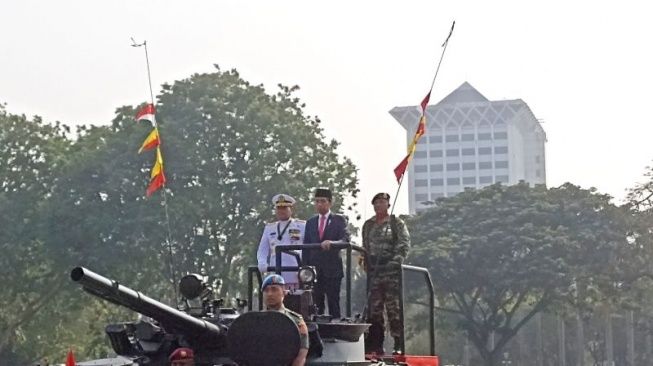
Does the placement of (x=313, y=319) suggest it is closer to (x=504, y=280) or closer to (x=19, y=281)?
(x=19, y=281)

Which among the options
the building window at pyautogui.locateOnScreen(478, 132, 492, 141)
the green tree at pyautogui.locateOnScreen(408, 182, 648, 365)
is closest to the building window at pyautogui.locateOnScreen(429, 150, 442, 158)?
the building window at pyautogui.locateOnScreen(478, 132, 492, 141)

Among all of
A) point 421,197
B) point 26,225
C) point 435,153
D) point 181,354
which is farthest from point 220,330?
point 435,153

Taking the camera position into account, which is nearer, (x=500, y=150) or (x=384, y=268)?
(x=384, y=268)

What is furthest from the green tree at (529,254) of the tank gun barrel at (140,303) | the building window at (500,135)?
the building window at (500,135)

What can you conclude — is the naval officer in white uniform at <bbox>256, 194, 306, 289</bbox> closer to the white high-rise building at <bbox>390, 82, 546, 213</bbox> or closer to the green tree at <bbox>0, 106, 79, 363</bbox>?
the green tree at <bbox>0, 106, 79, 363</bbox>

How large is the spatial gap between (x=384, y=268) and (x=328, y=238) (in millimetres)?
882

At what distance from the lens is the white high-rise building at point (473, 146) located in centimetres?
16462

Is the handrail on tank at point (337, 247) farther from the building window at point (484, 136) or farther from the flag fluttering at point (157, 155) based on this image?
the building window at point (484, 136)

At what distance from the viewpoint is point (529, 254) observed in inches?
2032

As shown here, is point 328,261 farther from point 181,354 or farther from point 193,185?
point 193,185

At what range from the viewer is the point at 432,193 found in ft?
552

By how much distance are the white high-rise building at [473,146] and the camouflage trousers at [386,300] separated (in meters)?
151

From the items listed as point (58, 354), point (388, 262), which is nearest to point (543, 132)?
point (58, 354)

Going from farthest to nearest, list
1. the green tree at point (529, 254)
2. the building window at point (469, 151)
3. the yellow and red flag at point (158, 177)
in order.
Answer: the building window at point (469, 151) < the green tree at point (529, 254) < the yellow and red flag at point (158, 177)
